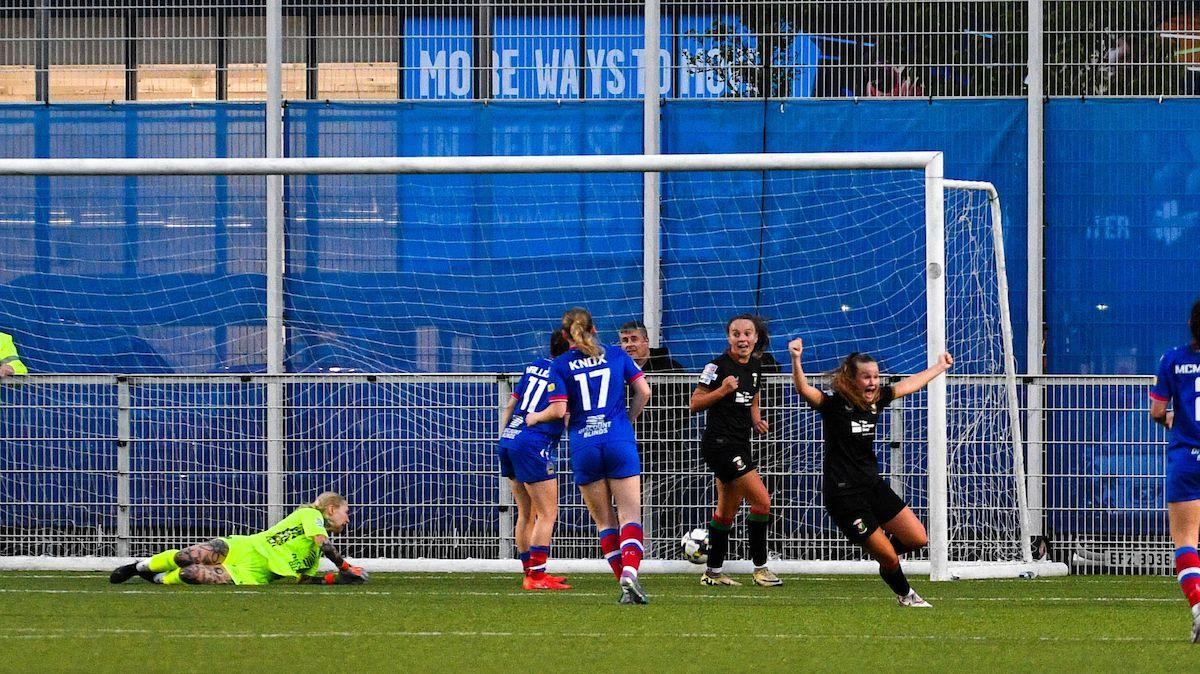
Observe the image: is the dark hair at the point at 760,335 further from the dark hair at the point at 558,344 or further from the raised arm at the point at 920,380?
the raised arm at the point at 920,380

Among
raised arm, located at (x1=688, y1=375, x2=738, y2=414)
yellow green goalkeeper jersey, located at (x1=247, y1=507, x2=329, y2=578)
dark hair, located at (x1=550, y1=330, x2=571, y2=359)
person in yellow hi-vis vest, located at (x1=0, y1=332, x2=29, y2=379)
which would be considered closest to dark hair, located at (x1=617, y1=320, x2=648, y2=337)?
raised arm, located at (x1=688, y1=375, x2=738, y2=414)

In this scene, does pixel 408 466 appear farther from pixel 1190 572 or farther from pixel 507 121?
pixel 1190 572

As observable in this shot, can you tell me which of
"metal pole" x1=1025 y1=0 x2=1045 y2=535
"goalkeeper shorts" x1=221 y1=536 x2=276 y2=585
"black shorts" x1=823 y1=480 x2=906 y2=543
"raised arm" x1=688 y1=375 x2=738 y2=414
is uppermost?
"metal pole" x1=1025 y1=0 x2=1045 y2=535

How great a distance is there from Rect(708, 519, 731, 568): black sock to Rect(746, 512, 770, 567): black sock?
7.1 inches

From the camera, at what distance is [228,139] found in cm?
1477

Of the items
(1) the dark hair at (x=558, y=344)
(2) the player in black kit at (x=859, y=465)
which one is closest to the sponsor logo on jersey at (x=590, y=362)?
(1) the dark hair at (x=558, y=344)

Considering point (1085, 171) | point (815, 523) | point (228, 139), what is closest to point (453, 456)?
point (815, 523)

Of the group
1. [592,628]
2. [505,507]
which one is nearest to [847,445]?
[592,628]

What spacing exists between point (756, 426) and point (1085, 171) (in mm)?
4472

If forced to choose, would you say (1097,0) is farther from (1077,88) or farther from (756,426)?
(756,426)

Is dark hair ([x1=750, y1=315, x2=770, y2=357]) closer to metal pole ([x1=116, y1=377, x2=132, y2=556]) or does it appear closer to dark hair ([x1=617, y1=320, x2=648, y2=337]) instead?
dark hair ([x1=617, y1=320, x2=648, y2=337])

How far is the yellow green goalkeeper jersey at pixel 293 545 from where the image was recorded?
36.5ft

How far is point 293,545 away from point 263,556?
214 millimetres

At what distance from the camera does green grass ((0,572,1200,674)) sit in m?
6.74
